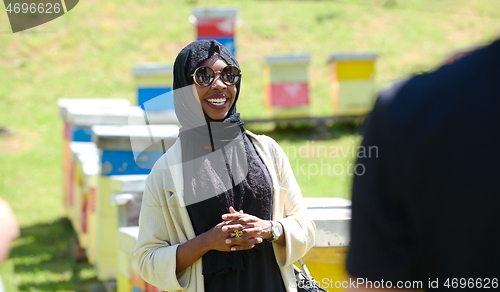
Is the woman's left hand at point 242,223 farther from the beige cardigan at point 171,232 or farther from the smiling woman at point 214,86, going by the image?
the smiling woman at point 214,86

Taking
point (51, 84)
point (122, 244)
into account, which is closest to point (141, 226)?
point (122, 244)

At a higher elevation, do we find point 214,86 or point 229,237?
point 214,86

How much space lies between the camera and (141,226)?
205cm

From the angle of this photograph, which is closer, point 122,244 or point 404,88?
point 404,88

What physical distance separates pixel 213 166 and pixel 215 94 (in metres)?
0.28

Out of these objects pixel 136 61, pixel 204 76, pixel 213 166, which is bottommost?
pixel 213 166

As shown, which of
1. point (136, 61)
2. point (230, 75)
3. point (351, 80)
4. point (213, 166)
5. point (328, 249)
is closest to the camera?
point (213, 166)

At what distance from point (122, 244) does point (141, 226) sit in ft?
5.03

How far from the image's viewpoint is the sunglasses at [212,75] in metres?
2.14

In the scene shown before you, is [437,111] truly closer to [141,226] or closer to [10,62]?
[141,226]

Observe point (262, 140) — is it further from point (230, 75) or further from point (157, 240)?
point (157, 240)

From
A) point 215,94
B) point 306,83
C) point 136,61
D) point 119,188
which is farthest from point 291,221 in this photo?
point 136,61

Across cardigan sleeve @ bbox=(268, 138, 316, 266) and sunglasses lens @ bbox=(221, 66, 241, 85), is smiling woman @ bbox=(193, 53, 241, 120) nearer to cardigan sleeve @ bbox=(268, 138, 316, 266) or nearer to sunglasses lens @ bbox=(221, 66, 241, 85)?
sunglasses lens @ bbox=(221, 66, 241, 85)

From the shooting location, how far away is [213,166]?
2102 millimetres
